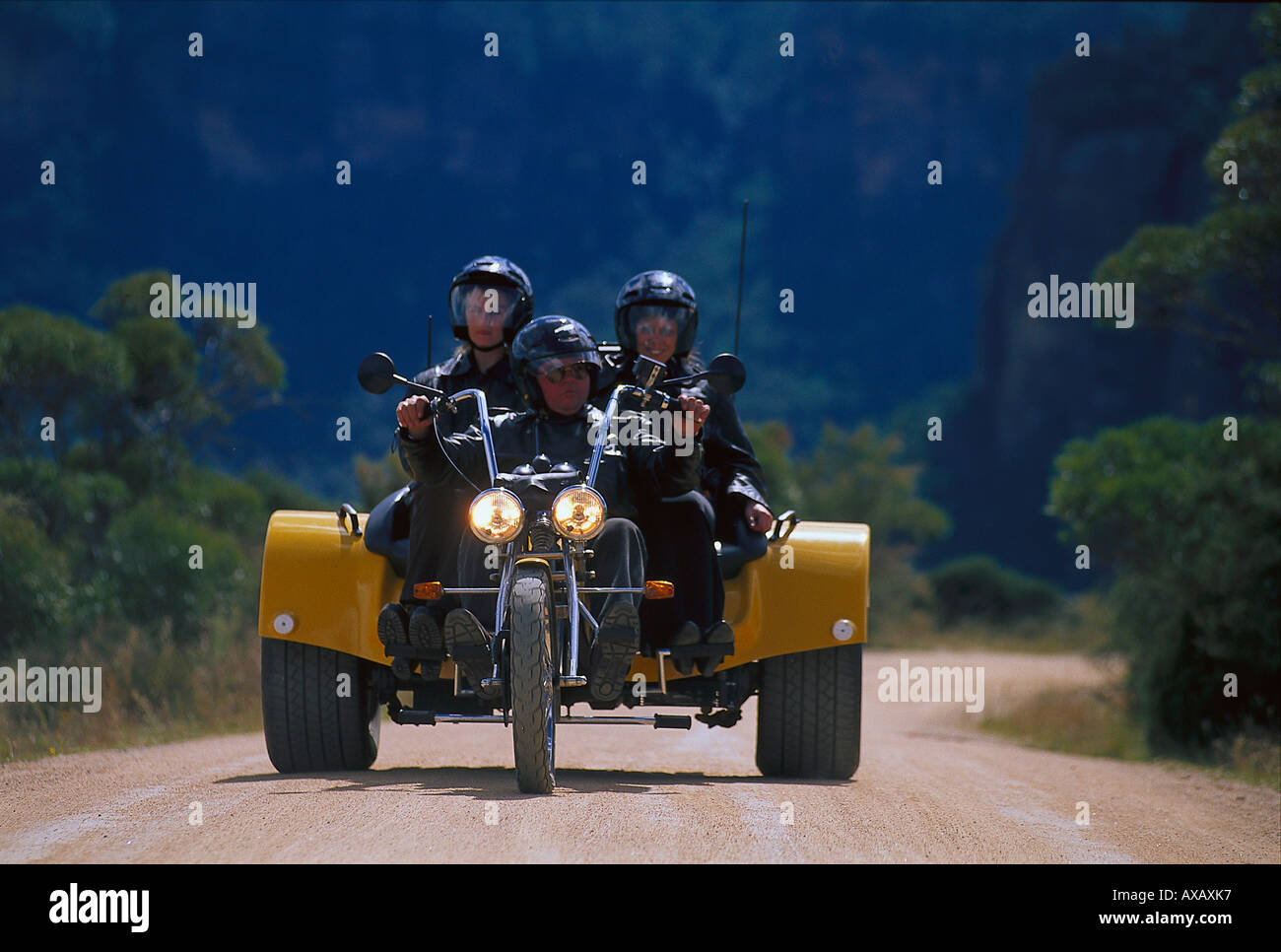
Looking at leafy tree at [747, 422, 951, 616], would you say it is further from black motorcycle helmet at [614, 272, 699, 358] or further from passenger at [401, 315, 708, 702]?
passenger at [401, 315, 708, 702]

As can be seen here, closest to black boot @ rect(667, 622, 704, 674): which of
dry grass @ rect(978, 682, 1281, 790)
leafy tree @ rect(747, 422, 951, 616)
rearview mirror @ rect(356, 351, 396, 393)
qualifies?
rearview mirror @ rect(356, 351, 396, 393)

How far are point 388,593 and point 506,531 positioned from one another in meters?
1.53

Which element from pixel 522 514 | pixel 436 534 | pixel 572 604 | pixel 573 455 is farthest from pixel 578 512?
pixel 436 534

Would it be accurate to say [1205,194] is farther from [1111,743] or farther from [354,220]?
[1111,743]

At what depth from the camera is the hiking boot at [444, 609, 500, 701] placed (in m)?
6.27

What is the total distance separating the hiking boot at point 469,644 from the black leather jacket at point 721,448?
5.80 feet

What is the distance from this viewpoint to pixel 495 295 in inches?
317

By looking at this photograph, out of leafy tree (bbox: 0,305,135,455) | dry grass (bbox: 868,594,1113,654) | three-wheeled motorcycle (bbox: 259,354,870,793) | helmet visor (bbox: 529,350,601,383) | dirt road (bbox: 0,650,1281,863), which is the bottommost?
dry grass (bbox: 868,594,1113,654)

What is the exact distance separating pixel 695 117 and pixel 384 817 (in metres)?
79.8

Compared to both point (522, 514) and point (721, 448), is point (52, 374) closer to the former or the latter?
point (721, 448)

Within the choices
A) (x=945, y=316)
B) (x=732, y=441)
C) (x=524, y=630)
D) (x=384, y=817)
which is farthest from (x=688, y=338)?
(x=945, y=316)

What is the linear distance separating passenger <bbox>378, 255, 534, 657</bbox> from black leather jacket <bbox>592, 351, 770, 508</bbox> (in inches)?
19.0

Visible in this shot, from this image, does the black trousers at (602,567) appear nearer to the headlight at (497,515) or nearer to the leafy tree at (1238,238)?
the headlight at (497,515)

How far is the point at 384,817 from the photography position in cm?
549
